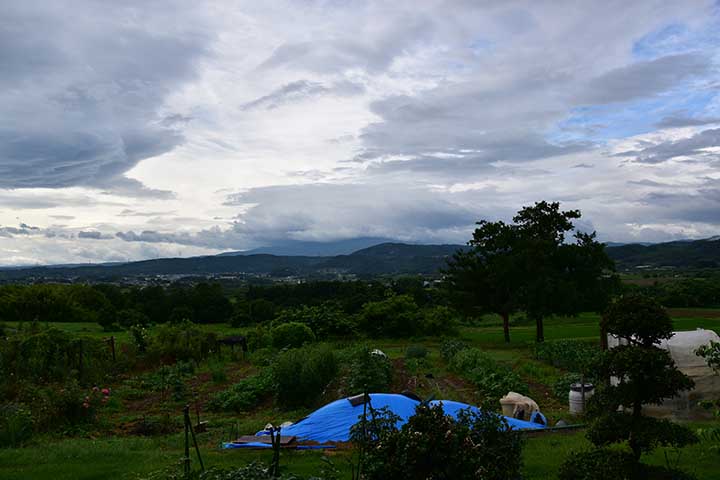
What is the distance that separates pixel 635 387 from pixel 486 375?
34.9 ft

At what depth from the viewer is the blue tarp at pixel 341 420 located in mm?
10555

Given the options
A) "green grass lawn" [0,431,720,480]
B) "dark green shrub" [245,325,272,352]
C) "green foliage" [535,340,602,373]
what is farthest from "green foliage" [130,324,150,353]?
"green foliage" [535,340,602,373]

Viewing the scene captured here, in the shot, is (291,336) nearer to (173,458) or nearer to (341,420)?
(341,420)

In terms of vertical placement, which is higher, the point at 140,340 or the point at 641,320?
the point at 641,320

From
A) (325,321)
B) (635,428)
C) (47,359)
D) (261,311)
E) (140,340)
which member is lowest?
(261,311)

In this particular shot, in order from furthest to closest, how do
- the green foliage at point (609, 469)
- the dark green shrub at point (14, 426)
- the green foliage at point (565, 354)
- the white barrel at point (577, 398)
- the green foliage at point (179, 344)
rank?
1. the green foliage at point (179, 344)
2. the green foliage at point (565, 354)
3. the white barrel at point (577, 398)
4. the dark green shrub at point (14, 426)
5. the green foliage at point (609, 469)

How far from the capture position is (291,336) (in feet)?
92.6

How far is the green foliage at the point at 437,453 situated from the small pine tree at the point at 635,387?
4.12ft

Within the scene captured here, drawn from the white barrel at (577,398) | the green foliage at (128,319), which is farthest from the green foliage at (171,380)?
the green foliage at (128,319)

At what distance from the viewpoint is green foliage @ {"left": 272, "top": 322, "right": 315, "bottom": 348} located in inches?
1109

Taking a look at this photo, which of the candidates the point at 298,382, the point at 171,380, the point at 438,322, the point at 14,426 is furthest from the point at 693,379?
the point at 438,322

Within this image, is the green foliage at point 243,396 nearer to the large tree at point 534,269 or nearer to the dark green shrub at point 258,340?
the dark green shrub at point 258,340

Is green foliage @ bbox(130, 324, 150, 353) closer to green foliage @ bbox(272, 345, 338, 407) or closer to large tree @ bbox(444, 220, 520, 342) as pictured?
green foliage @ bbox(272, 345, 338, 407)

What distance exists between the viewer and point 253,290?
7406cm
